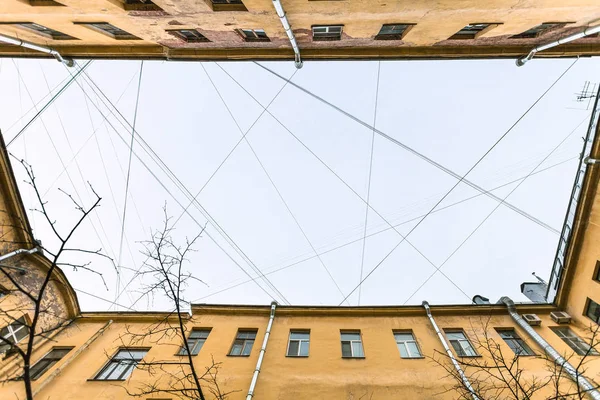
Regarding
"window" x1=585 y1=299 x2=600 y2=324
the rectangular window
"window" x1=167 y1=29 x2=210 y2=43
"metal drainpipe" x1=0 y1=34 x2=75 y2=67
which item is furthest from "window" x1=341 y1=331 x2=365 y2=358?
"metal drainpipe" x1=0 y1=34 x2=75 y2=67

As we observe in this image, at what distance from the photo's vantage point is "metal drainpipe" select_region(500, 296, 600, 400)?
8.64m

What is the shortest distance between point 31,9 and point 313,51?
32.6 feet

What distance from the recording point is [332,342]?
37.2 ft

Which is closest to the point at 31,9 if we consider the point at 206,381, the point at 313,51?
the point at 313,51

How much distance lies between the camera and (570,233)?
40.2 ft

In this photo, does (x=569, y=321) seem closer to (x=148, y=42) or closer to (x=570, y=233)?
(x=570, y=233)

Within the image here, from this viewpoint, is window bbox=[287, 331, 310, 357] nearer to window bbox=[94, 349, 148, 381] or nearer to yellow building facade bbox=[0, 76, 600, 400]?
yellow building facade bbox=[0, 76, 600, 400]

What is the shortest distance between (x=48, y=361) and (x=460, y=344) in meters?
16.7

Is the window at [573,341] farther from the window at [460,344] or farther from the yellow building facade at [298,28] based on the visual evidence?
the yellow building facade at [298,28]

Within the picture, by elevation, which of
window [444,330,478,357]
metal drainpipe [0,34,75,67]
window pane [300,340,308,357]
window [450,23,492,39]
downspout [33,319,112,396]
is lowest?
downspout [33,319,112,396]

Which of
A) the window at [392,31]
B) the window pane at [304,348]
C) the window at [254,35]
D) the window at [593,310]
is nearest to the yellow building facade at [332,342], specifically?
the window at [593,310]

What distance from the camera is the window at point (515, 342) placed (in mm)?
10703

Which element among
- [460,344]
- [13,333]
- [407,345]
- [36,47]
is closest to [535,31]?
[460,344]

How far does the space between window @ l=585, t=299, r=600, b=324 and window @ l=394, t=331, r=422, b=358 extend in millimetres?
7158
